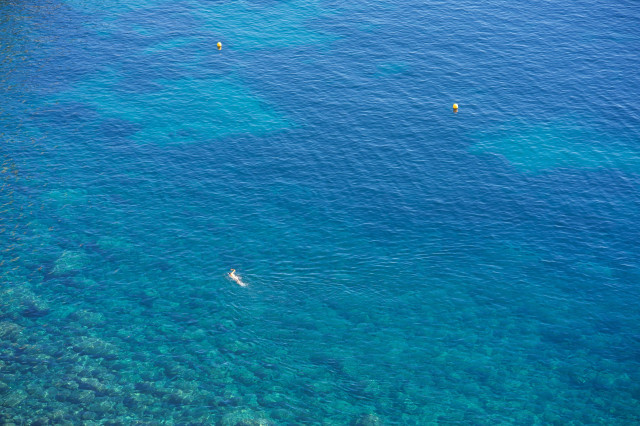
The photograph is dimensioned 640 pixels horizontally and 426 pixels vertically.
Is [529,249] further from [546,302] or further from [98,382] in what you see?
[98,382]

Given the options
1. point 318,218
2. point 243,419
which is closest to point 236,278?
point 318,218

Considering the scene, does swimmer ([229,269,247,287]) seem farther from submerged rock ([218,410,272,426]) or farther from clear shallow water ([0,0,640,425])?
submerged rock ([218,410,272,426])

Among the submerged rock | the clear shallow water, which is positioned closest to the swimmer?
the clear shallow water

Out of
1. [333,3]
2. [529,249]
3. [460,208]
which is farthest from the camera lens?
[333,3]

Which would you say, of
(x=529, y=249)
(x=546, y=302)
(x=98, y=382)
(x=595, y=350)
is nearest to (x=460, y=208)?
(x=529, y=249)

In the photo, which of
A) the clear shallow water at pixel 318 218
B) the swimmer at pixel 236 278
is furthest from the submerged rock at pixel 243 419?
the swimmer at pixel 236 278

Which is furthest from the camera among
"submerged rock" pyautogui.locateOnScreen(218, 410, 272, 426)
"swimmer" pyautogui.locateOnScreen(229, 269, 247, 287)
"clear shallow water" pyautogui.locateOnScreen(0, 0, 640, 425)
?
"swimmer" pyautogui.locateOnScreen(229, 269, 247, 287)

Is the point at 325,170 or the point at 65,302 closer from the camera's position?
the point at 65,302

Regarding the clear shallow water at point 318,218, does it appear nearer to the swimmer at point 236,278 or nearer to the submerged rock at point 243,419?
the submerged rock at point 243,419
